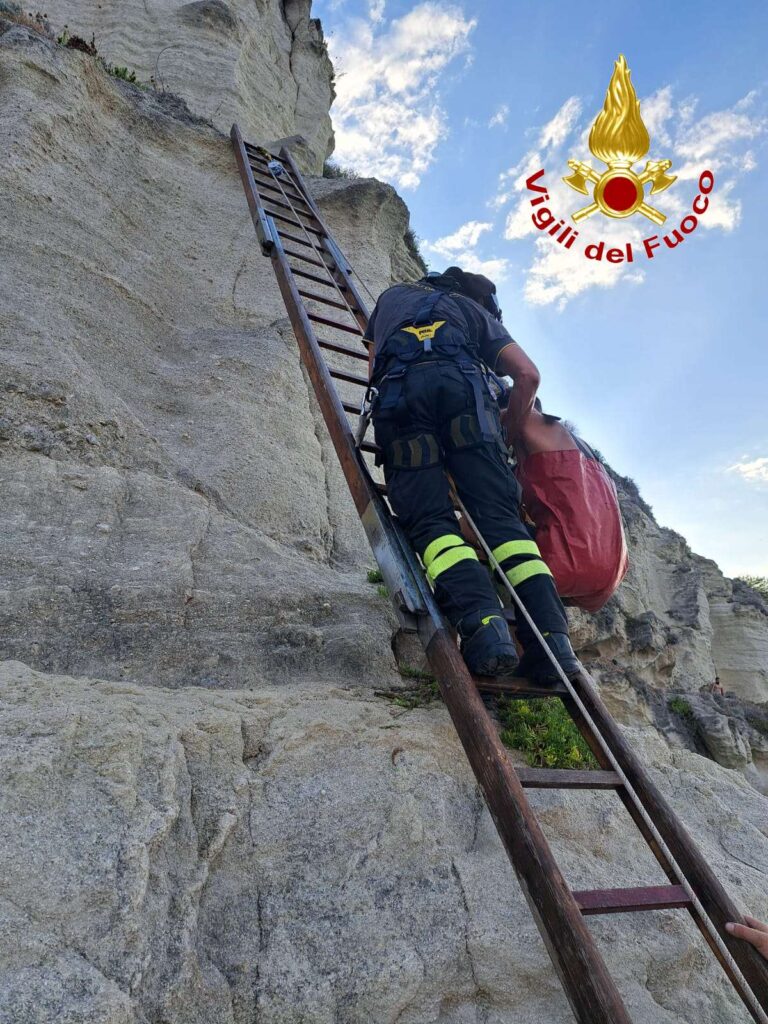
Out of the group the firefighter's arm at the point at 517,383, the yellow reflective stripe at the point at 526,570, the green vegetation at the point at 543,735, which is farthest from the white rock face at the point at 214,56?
the green vegetation at the point at 543,735

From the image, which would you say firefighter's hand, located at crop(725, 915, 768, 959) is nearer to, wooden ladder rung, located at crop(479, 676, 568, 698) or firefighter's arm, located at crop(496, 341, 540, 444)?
wooden ladder rung, located at crop(479, 676, 568, 698)

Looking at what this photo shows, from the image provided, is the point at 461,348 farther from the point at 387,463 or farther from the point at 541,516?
the point at 541,516

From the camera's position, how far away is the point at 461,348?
163 inches

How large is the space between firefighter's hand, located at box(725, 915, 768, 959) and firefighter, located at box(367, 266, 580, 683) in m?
1.22

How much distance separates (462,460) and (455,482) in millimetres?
135

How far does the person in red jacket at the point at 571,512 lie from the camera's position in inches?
158

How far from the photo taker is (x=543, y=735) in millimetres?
3918

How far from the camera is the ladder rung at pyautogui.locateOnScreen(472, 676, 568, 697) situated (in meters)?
3.34

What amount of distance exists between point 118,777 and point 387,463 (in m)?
2.22

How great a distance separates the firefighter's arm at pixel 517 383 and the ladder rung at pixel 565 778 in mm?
2096

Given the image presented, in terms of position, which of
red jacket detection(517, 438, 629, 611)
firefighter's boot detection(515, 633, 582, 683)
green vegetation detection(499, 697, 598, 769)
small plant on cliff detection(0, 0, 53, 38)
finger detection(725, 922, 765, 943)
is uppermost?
small plant on cliff detection(0, 0, 53, 38)

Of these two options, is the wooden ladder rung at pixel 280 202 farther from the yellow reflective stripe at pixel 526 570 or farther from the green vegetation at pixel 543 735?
the green vegetation at pixel 543 735

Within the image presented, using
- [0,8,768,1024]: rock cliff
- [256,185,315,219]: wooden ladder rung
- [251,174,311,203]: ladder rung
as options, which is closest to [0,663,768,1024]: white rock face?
[0,8,768,1024]: rock cliff

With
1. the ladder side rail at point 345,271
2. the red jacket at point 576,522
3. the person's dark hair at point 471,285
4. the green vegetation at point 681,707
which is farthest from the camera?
the green vegetation at point 681,707
